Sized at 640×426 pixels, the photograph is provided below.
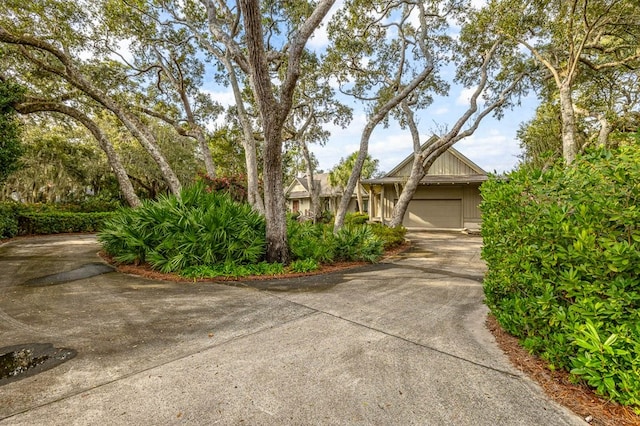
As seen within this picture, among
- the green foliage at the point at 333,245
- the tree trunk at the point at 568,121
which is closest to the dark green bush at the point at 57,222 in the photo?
the green foliage at the point at 333,245

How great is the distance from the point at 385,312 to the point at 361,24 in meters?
11.5

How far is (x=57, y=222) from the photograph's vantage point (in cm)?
1469

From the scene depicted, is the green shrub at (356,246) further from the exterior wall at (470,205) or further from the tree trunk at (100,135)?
the exterior wall at (470,205)

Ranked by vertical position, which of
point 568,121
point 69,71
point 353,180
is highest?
point 69,71

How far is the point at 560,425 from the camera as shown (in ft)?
6.31

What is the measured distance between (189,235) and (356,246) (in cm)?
449

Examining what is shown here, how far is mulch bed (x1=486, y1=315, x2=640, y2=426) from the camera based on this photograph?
6.30 ft

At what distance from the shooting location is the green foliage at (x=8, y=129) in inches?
360

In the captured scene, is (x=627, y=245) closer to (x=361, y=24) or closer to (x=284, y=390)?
(x=284, y=390)

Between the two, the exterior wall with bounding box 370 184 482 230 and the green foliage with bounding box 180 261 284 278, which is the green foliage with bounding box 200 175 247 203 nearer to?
the green foliage with bounding box 180 261 284 278

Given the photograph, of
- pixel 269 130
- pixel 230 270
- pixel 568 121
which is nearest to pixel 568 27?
pixel 568 121

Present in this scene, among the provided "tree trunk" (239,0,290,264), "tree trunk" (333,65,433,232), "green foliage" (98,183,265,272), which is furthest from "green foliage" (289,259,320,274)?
"tree trunk" (333,65,433,232)

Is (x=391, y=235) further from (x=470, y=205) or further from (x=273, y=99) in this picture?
(x=470, y=205)

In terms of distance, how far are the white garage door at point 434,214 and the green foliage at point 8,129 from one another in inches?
762
